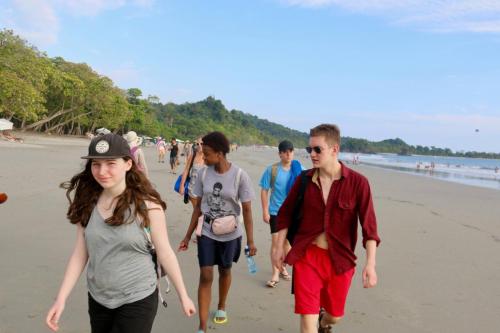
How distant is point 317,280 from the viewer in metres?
3.01

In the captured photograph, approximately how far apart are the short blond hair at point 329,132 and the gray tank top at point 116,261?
5.01 feet

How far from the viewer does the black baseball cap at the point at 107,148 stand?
2.18 m

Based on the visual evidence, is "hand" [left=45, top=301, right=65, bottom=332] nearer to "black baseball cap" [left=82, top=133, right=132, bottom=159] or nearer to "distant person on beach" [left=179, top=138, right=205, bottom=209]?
"black baseball cap" [left=82, top=133, right=132, bottom=159]

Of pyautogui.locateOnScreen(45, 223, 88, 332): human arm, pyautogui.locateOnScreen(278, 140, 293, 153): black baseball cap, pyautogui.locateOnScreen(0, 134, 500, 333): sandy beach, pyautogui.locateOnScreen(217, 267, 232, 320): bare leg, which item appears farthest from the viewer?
pyautogui.locateOnScreen(278, 140, 293, 153): black baseball cap

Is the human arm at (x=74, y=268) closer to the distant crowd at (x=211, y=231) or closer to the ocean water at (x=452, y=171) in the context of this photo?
the distant crowd at (x=211, y=231)

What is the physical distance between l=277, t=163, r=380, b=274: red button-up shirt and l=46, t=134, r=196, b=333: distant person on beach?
3.63ft

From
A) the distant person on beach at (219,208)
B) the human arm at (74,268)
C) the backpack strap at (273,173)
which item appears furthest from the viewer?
the backpack strap at (273,173)

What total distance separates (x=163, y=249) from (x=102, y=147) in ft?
2.09

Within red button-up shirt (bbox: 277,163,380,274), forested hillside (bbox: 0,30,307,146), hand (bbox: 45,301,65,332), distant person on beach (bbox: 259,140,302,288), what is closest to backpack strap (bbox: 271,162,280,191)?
distant person on beach (bbox: 259,140,302,288)

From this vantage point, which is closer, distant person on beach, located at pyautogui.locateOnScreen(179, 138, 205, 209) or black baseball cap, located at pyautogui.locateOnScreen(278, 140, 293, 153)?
black baseball cap, located at pyautogui.locateOnScreen(278, 140, 293, 153)

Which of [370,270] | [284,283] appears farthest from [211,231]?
[284,283]

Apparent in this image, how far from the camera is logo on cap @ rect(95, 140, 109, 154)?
85.8 inches

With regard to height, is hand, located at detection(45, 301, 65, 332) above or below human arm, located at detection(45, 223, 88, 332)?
below

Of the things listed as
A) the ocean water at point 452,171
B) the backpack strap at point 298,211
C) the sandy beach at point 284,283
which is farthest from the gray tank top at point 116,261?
the ocean water at point 452,171
